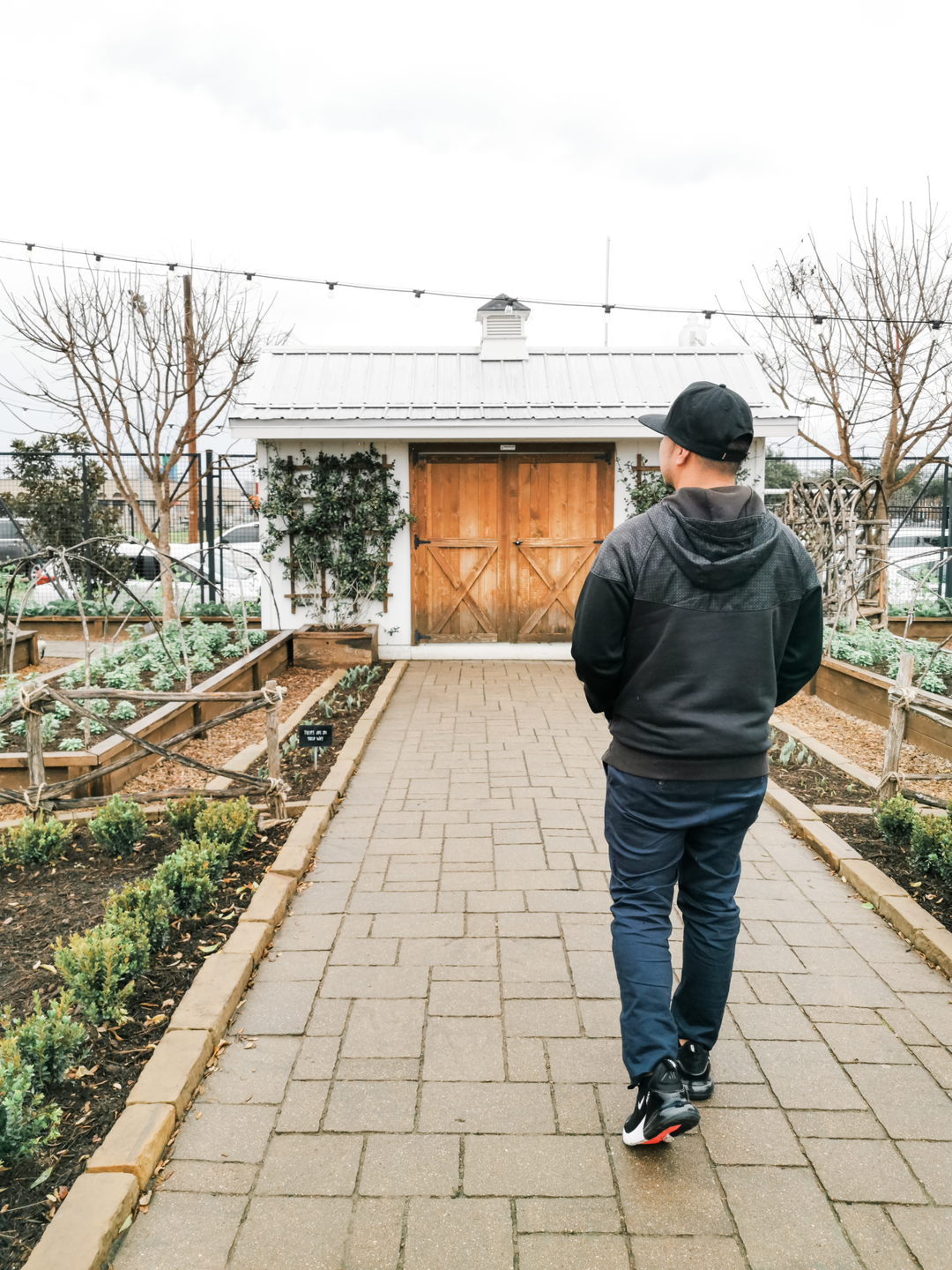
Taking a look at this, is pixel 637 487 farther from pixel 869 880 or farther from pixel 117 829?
pixel 117 829

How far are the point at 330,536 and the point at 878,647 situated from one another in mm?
5801

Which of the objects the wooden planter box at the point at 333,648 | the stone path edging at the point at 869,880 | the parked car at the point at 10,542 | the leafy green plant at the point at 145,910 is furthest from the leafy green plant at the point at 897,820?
the parked car at the point at 10,542

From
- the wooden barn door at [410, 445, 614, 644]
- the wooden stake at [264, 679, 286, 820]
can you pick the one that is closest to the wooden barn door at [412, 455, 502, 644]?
the wooden barn door at [410, 445, 614, 644]

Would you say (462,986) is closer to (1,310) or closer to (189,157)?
(1,310)

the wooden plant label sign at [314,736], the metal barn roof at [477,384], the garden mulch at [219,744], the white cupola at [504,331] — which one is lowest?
the garden mulch at [219,744]

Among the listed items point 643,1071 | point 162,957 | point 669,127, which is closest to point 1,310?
point 669,127

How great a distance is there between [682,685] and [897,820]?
2.77m

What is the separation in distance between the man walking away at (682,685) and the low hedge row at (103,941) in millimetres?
1602

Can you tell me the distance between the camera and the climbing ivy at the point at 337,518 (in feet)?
32.2

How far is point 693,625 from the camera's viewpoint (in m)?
2.22

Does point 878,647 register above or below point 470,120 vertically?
below

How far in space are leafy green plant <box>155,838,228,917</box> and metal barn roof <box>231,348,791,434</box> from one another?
6.42 metres

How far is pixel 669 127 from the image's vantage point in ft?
33.2

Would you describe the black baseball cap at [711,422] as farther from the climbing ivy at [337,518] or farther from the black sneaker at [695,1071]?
the climbing ivy at [337,518]
